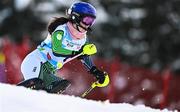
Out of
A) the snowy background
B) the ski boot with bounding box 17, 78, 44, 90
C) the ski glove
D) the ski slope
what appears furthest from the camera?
the snowy background

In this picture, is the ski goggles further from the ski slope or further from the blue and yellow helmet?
the ski slope

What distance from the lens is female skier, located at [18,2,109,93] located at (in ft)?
18.4

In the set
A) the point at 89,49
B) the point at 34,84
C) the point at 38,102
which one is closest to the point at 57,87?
the point at 34,84

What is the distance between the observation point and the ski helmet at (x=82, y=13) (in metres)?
5.57

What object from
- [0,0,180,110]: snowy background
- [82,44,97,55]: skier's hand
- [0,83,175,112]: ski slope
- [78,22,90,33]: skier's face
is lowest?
[0,83,175,112]: ski slope

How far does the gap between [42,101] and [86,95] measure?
46.5 inches

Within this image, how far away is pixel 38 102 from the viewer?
16.6 ft

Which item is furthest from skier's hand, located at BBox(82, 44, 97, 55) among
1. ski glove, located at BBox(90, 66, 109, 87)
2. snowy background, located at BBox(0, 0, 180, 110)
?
snowy background, located at BBox(0, 0, 180, 110)

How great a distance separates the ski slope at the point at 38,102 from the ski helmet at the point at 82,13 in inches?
19.8

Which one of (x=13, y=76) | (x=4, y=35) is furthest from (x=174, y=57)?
(x=13, y=76)

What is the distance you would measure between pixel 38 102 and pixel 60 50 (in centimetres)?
71

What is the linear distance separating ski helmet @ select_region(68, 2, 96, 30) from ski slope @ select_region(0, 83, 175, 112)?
50 centimetres

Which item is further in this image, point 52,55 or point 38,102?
point 52,55

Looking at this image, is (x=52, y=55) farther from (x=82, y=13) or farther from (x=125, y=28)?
(x=125, y=28)
